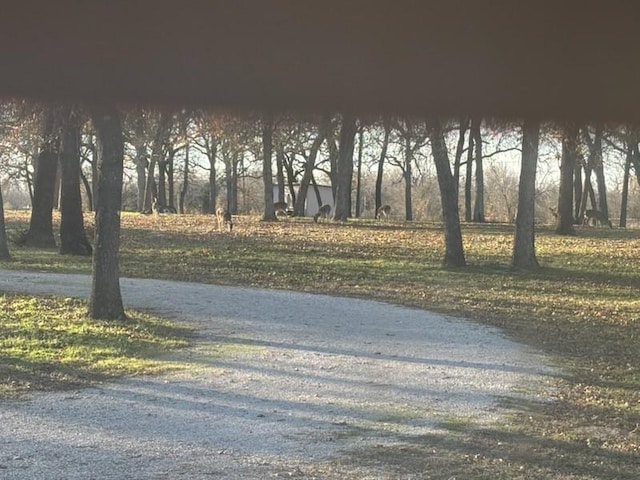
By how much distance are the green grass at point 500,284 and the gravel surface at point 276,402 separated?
521mm

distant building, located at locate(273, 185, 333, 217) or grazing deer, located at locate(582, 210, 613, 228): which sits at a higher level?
distant building, located at locate(273, 185, 333, 217)

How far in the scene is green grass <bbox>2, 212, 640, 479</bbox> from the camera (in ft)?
19.9

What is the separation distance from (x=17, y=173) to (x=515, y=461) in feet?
167

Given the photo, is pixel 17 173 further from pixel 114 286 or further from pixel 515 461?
pixel 515 461

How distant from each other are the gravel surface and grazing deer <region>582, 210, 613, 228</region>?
32924mm

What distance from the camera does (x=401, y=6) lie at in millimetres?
1992

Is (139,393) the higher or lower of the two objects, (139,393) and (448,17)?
the lower

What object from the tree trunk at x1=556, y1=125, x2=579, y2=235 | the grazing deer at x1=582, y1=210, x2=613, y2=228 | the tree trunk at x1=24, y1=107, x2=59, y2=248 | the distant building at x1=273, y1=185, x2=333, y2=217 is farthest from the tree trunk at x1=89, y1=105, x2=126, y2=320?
the distant building at x1=273, y1=185, x2=333, y2=217

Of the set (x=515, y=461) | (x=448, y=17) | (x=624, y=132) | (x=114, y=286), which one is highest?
(x=448, y=17)

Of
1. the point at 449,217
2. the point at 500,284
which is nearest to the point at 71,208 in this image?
the point at 449,217

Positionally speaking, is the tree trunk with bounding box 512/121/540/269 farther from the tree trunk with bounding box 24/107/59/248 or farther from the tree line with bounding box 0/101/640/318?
the tree trunk with bounding box 24/107/59/248

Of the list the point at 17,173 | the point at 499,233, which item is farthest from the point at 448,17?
the point at 17,173

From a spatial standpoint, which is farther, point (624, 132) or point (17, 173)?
point (17, 173)

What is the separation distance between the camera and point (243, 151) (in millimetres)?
6297
